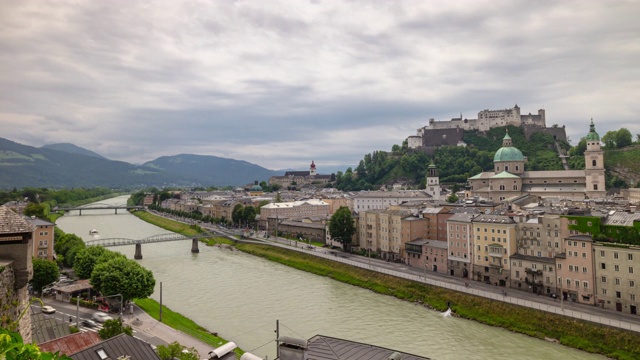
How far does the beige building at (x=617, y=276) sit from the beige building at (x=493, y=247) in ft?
18.3

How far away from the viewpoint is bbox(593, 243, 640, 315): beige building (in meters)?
22.8

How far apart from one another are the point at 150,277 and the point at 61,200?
10716 centimetres

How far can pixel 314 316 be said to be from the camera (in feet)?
81.7

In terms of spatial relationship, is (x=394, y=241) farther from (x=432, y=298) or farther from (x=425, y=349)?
(x=425, y=349)

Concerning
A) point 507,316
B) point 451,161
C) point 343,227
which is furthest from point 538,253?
point 451,161

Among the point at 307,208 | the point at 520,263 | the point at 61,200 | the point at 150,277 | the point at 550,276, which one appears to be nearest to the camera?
the point at 150,277

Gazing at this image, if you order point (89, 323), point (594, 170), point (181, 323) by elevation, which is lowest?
point (181, 323)

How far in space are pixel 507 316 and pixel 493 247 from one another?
7.17m

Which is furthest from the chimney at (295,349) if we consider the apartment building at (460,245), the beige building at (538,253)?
the apartment building at (460,245)

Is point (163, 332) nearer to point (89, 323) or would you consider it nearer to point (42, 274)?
point (89, 323)

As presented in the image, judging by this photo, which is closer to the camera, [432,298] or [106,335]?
[106,335]

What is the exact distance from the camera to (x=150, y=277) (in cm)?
2464

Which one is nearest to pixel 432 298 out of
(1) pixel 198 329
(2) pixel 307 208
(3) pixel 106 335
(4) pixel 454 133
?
(1) pixel 198 329

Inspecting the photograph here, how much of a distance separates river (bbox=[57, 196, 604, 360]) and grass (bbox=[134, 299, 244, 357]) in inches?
26.6
